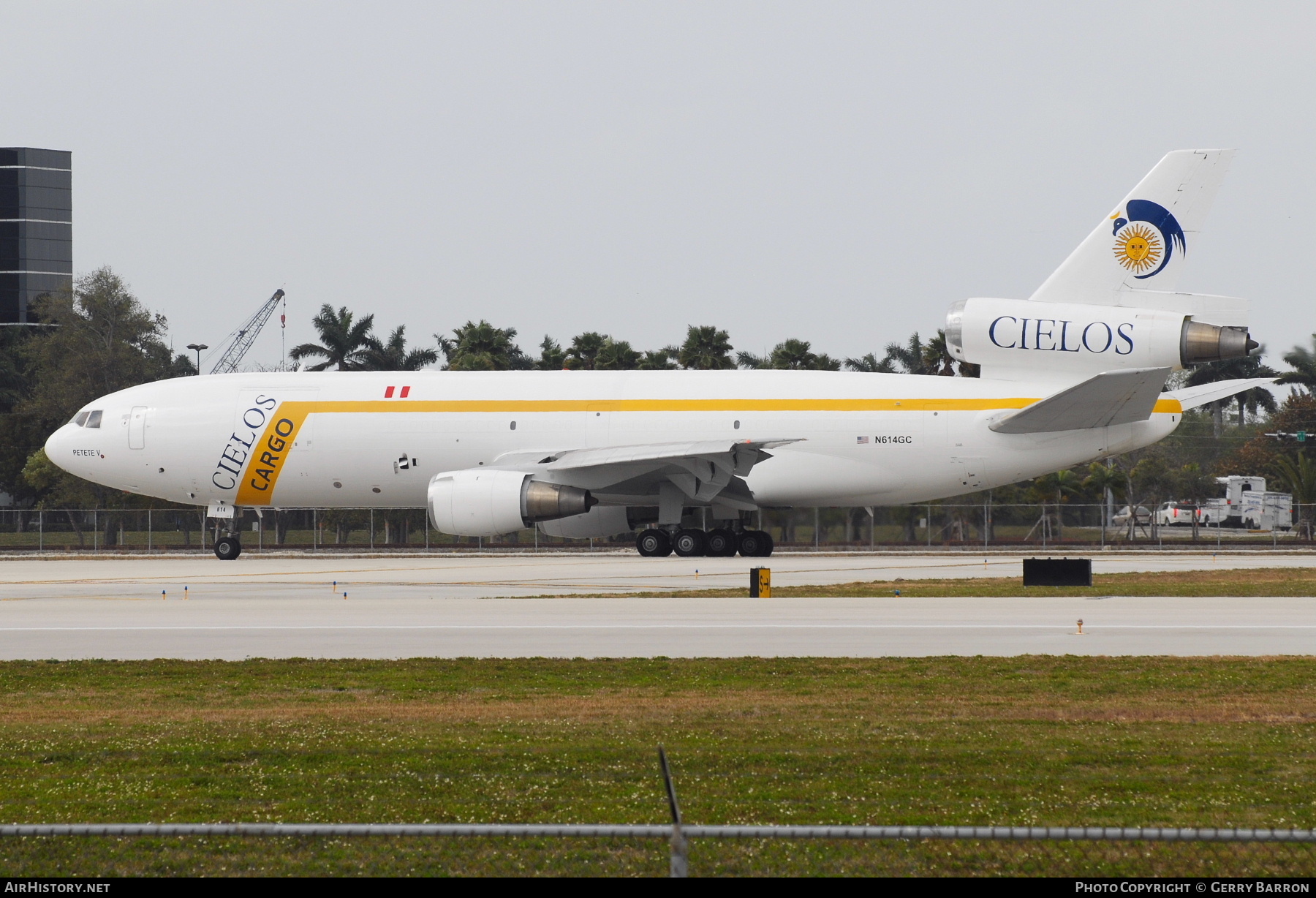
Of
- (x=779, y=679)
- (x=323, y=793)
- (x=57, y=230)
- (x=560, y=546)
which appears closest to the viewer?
(x=323, y=793)

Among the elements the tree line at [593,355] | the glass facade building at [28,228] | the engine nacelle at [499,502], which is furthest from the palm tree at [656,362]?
the glass facade building at [28,228]

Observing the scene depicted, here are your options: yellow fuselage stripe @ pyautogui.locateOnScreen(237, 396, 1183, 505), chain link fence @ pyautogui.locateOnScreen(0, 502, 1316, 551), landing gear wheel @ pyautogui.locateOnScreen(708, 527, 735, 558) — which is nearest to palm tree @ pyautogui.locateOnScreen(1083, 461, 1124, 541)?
chain link fence @ pyautogui.locateOnScreen(0, 502, 1316, 551)

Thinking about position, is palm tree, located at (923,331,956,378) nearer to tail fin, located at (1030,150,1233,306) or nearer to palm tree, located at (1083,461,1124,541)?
palm tree, located at (1083,461,1124,541)

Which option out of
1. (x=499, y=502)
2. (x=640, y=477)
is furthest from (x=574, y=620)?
(x=640, y=477)

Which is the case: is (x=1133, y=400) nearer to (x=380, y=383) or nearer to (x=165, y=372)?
(x=380, y=383)

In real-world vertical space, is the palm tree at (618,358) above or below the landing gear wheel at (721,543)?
above

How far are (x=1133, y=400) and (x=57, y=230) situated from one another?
100384 millimetres

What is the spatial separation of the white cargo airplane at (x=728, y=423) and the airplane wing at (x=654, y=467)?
0.06 m

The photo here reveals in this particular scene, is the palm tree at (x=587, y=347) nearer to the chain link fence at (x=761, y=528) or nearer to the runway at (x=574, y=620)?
the chain link fence at (x=761, y=528)

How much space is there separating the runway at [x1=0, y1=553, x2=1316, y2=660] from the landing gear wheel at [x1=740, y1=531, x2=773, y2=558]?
6.37 m

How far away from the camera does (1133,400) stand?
3216cm

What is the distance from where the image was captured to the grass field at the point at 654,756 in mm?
6320

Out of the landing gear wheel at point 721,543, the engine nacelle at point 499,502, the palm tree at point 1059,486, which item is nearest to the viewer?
the engine nacelle at point 499,502
